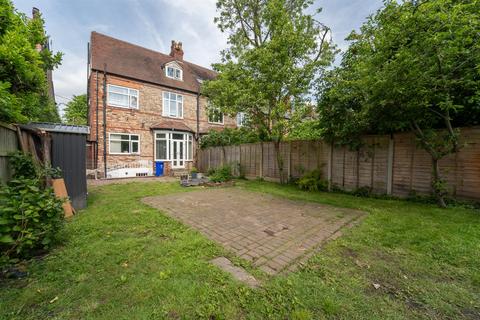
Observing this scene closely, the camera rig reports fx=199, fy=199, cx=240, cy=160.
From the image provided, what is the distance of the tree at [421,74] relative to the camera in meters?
4.00

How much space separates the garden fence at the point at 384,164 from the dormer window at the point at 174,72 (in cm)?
1081

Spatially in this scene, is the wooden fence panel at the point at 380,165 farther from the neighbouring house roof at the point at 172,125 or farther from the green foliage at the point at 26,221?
the neighbouring house roof at the point at 172,125

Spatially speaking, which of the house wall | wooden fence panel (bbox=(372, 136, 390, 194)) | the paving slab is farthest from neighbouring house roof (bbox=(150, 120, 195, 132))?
the paving slab

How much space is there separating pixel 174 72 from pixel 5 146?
48.6 feet

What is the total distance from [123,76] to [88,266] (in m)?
13.9

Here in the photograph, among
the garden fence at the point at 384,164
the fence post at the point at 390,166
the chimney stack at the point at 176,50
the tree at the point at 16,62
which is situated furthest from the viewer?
the chimney stack at the point at 176,50

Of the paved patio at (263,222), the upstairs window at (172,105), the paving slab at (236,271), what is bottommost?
the paving slab at (236,271)

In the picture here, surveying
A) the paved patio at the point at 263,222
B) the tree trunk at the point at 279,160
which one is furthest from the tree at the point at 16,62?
the tree trunk at the point at 279,160

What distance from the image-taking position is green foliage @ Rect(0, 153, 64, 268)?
2.44 m

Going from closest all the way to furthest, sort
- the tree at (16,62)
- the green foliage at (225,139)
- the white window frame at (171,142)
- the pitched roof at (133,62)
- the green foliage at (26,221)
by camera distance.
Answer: the green foliage at (26,221) < the tree at (16,62) < the green foliage at (225,139) < the pitched roof at (133,62) < the white window frame at (171,142)

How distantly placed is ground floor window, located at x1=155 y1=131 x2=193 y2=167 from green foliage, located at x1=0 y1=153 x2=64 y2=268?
1155cm

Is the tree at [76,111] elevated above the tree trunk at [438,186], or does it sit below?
above

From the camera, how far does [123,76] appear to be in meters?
13.2

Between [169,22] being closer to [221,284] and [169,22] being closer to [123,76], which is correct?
[123,76]
